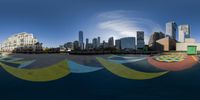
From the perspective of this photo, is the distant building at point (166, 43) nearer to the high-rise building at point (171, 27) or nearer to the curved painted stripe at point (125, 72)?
the high-rise building at point (171, 27)

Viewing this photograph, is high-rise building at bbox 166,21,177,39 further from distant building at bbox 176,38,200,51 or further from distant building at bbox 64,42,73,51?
distant building at bbox 64,42,73,51

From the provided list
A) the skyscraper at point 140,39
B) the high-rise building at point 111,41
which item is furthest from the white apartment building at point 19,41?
the skyscraper at point 140,39

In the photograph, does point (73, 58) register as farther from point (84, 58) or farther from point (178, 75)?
point (178, 75)

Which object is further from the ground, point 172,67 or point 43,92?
point 172,67

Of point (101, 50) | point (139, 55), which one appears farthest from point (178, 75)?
point (101, 50)

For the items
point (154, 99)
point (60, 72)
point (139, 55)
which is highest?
point (139, 55)

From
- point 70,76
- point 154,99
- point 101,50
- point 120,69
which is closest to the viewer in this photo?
point 154,99

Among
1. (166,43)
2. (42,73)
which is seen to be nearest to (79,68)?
(42,73)

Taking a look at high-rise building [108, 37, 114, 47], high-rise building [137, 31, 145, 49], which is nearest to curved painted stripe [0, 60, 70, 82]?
high-rise building [108, 37, 114, 47]
